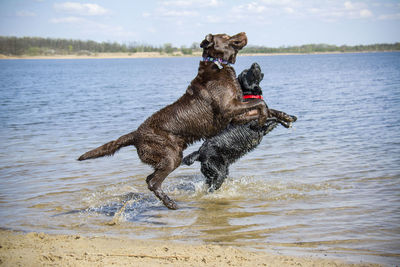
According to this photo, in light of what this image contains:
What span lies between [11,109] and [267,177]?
46.1 ft

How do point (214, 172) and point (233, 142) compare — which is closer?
point (233, 142)

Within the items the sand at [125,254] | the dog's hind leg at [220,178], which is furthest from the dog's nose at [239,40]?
the sand at [125,254]

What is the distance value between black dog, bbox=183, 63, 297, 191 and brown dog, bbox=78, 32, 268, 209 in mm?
754

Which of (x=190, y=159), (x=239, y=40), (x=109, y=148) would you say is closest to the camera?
(x=109, y=148)

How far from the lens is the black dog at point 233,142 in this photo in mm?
5914

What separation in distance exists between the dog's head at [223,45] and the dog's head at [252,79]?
620 mm

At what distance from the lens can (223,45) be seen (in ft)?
17.1

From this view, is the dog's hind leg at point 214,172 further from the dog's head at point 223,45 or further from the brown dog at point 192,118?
the dog's head at point 223,45

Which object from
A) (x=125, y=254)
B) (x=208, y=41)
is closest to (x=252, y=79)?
(x=208, y=41)

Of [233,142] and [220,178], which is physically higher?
[233,142]

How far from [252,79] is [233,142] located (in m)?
1.00

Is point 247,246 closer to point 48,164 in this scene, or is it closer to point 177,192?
point 177,192

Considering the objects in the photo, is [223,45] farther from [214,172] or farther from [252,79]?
[214,172]

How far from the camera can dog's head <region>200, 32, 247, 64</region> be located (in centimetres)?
519
